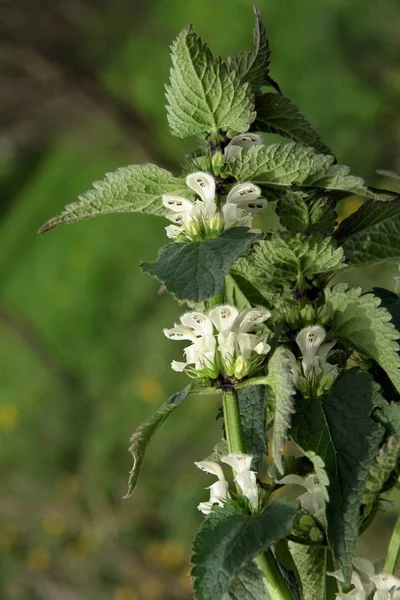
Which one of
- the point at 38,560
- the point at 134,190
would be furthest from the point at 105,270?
the point at 134,190

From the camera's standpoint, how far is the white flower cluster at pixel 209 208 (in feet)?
1.20

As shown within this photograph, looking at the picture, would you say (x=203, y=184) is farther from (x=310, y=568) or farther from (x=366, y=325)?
(x=310, y=568)

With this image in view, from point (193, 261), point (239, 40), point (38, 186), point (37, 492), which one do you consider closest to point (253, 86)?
point (193, 261)

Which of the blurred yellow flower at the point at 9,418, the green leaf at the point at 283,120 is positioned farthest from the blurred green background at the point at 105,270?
the green leaf at the point at 283,120

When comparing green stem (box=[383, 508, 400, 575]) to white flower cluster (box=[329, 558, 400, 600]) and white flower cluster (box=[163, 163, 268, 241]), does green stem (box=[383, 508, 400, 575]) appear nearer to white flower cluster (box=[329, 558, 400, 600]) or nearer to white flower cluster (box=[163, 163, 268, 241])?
white flower cluster (box=[329, 558, 400, 600])

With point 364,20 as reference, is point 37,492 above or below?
below

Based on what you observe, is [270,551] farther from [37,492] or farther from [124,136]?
[124,136]

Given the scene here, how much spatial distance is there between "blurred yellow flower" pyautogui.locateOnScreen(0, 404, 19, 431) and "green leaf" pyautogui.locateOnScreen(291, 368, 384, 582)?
2171 mm

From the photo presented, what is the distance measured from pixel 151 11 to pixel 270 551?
121 inches

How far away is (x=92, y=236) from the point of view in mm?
2895

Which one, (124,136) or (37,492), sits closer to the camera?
(37,492)

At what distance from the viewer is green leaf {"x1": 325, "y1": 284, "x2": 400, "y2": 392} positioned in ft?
1.17

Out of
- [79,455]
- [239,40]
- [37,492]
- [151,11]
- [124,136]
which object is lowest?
[37,492]

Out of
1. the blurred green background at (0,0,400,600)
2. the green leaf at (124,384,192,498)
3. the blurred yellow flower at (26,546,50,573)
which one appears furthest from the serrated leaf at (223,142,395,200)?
the blurred yellow flower at (26,546,50,573)
